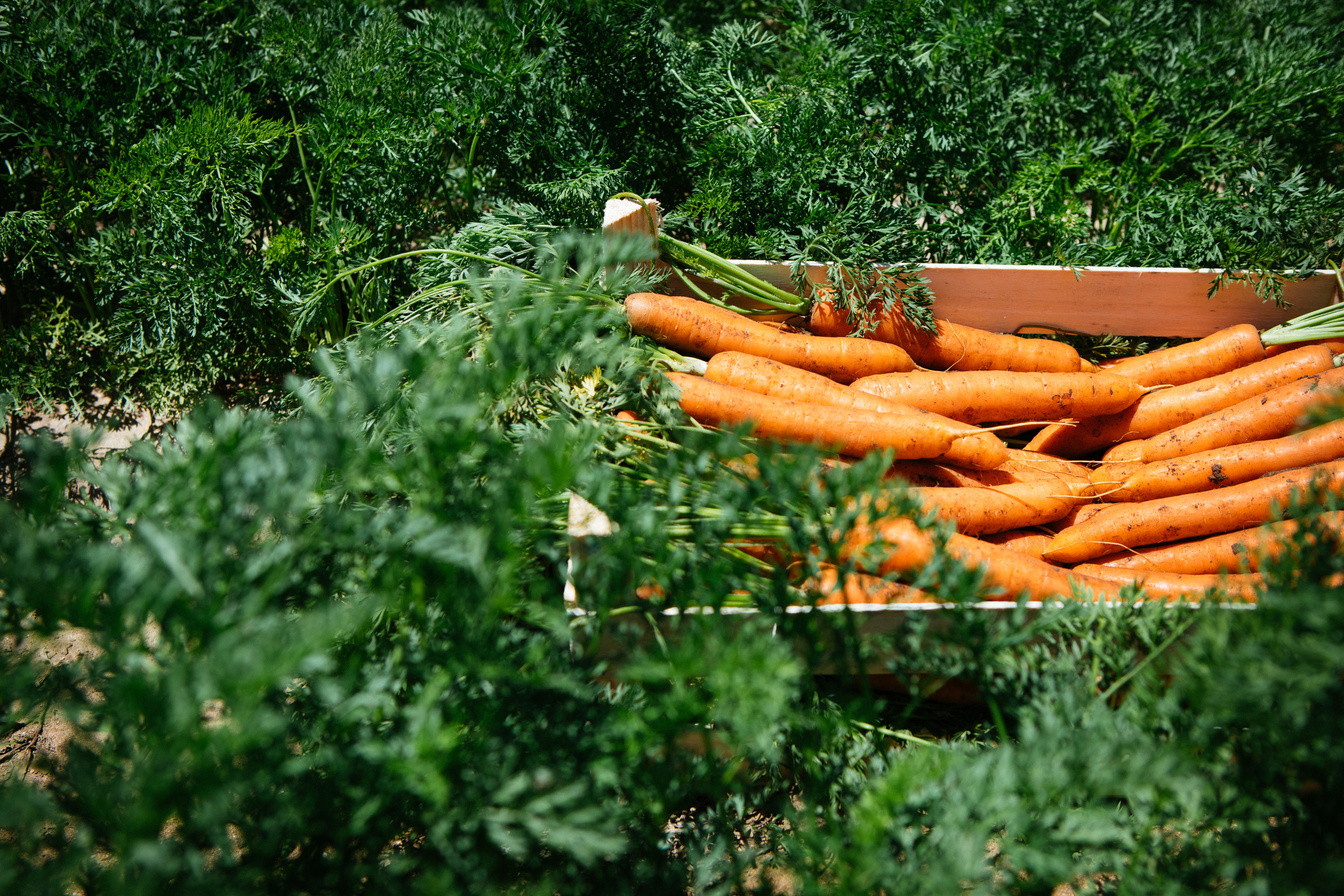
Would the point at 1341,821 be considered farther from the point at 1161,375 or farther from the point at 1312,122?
the point at 1312,122

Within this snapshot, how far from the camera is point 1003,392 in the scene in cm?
258

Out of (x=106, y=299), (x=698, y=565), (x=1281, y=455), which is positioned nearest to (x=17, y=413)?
(x=106, y=299)

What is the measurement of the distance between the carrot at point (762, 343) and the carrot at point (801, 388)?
3.8 inches

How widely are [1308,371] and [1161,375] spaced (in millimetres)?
415

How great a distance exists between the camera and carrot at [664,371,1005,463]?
2348 mm

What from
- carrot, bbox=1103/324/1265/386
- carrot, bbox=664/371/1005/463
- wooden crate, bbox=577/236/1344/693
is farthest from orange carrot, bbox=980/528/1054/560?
wooden crate, bbox=577/236/1344/693

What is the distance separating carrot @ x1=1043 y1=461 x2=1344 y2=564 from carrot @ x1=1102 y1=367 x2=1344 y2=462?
18cm

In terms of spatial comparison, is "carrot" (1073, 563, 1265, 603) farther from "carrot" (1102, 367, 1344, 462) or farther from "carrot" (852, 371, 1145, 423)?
"carrot" (852, 371, 1145, 423)

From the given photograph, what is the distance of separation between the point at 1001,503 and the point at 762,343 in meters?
0.95

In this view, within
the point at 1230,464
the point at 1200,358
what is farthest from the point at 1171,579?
the point at 1200,358

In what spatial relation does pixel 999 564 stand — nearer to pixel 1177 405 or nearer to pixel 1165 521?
pixel 1165 521

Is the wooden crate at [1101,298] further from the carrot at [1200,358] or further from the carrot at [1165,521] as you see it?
the carrot at [1165,521]

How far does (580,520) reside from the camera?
1864 millimetres

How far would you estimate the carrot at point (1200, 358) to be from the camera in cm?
266
